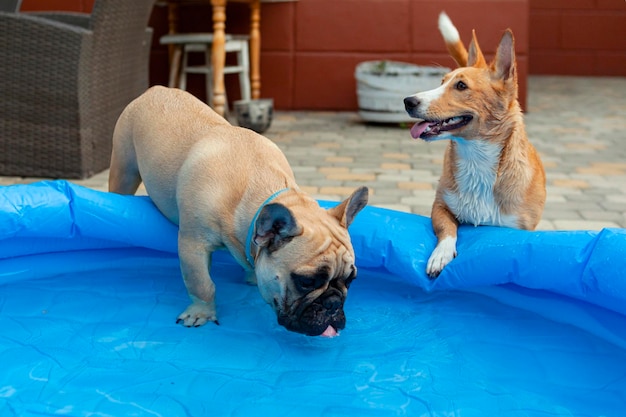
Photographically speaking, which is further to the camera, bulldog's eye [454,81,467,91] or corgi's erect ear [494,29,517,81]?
bulldog's eye [454,81,467,91]

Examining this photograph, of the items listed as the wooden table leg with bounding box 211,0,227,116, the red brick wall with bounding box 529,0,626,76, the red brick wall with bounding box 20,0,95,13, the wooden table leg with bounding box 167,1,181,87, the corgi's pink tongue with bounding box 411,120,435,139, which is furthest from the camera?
the red brick wall with bounding box 529,0,626,76

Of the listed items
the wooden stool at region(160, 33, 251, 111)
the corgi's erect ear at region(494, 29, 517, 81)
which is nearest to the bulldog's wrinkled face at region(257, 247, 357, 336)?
the corgi's erect ear at region(494, 29, 517, 81)

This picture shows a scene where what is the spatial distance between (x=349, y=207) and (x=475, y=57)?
47.2 inches

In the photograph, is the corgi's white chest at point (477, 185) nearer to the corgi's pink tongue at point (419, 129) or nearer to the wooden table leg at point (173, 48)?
the corgi's pink tongue at point (419, 129)

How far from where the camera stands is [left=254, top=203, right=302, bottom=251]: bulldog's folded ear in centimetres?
277

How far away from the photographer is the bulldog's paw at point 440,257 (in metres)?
3.64

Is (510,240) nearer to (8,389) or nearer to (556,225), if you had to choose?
(556,225)

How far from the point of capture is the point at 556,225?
15.7 feet

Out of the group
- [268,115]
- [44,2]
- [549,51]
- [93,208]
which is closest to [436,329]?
[93,208]

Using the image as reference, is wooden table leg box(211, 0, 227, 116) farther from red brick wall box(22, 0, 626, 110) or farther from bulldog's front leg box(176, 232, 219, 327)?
bulldog's front leg box(176, 232, 219, 327)

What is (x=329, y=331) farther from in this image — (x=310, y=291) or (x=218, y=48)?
(x=218, y=48)

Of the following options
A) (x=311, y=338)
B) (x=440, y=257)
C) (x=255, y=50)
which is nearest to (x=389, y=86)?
(x=255, y=50)

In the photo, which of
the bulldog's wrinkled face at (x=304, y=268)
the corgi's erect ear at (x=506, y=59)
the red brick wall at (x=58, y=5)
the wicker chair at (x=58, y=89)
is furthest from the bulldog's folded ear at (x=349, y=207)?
the red brick wall at (x=58, y=5)

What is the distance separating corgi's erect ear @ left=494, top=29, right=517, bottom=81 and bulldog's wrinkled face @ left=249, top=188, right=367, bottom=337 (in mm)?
1158
